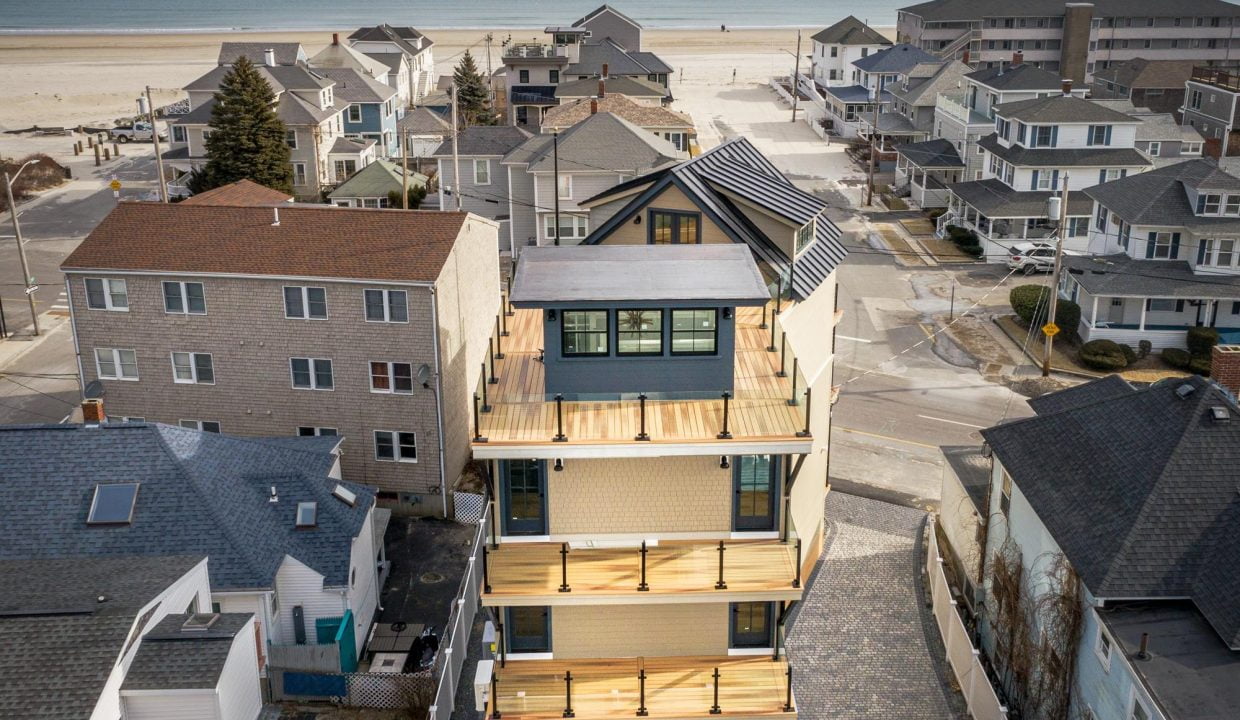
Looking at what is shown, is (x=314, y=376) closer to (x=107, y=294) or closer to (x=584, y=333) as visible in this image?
(x=107, y=294)

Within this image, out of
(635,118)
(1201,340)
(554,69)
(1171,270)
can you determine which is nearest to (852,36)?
(554,69)

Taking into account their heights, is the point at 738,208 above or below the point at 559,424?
above

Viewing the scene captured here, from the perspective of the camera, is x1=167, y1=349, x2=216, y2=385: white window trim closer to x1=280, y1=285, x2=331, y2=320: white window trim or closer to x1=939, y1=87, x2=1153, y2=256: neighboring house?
x1=280, y1=285, x2=331, y2=320: white window trim

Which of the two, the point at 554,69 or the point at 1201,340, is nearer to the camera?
the point at 1201,340

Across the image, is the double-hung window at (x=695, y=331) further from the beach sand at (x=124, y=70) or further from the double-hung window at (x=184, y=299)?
the beach sand at (x=124, y=70)

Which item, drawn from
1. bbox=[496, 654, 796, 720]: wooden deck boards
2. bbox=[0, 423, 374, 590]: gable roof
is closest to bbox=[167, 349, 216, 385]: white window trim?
bbox=[0, 423, 374, 590]: gable roof

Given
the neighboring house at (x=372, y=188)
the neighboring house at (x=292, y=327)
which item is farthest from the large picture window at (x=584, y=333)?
the neighboring house at (x=372, y=188)
